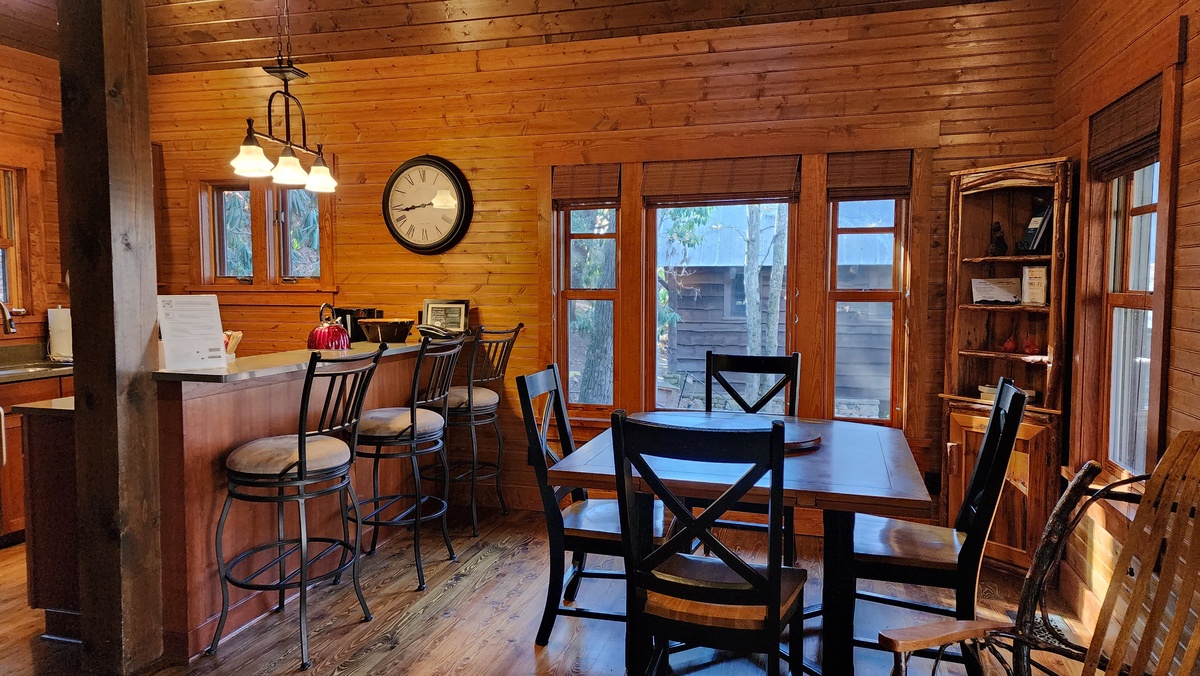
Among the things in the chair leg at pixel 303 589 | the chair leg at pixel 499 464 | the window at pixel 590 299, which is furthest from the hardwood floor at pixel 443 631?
the window at pixel 590 299

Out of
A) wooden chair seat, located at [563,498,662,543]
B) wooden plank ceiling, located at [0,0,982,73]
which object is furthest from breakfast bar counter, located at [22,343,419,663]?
wooden plank ceiling, located at [0,0,982,73]

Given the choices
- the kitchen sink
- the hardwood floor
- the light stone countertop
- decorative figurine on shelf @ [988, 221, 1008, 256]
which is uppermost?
decorative figurine on shelf @ [988, 221, 1008, 256]

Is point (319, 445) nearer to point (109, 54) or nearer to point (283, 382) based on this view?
point (283, 382)

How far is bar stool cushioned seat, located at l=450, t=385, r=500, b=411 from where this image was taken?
4.04 metres

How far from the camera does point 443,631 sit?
2912mm

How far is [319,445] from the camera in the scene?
9.20 feet

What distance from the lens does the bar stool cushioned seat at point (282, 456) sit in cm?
266

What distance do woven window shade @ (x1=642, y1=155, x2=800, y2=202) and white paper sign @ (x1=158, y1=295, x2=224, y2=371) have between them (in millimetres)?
2495

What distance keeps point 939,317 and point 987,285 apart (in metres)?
0.34

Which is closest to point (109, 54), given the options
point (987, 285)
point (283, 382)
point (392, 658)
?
point (283, 382)

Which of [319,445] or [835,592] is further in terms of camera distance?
[319,445]

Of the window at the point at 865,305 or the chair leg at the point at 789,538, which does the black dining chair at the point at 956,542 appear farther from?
the window at the point at 865,305

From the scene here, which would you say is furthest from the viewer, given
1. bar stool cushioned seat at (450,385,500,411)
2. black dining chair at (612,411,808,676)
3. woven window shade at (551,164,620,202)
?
woven window shade at (551,164,620,202)

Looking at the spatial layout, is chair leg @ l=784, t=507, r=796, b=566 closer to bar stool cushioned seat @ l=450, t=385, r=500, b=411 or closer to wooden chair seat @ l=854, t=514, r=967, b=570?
wooden chair seat @ l=854, t=514, r=967, b=570
